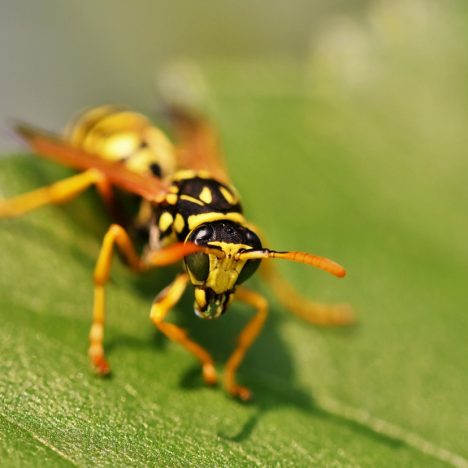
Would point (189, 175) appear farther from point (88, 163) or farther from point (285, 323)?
point (285, 323)

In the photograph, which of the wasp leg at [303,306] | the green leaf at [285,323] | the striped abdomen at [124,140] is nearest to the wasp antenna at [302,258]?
the green leaf at [285,323]

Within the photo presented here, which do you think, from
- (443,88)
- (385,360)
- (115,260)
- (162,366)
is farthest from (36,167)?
(443,88)

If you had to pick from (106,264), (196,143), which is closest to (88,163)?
(106,264)

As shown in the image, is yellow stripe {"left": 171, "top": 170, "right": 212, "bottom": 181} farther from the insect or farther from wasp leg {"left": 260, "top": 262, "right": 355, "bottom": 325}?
wasp leg {"left": 260, "top": 262, "right": 355, "bottom": 325}

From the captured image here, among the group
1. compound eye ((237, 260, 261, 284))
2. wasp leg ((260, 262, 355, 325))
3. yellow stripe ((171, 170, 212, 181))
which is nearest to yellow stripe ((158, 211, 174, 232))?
yellow stripe ((171, 170, 212, 181))

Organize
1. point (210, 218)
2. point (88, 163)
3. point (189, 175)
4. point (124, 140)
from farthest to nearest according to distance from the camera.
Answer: point (124, 140)
point (88, 163)
point (189, 175)
point (210, 218)

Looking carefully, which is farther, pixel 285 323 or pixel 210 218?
pixel 285 323

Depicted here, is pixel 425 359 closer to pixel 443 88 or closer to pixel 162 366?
pixel 162 366
